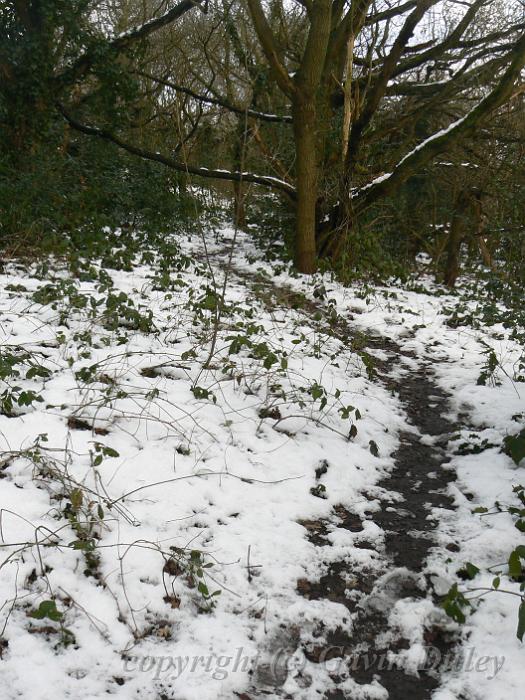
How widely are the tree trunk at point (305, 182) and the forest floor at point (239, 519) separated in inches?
175

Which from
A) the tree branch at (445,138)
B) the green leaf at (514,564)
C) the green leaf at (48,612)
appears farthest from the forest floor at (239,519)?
the tree branch at (445,138)

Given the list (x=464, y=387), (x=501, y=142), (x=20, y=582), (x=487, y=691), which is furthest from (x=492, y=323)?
(x=20, y=582)

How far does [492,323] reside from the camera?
7.58m

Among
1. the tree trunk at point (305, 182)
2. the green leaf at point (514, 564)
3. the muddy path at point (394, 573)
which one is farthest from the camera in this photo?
the tree trunk at point (305, 182)

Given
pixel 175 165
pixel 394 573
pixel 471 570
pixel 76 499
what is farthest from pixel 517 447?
Result: pixel 175 165

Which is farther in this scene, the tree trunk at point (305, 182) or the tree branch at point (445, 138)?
the tree trunk at point (305, 182)

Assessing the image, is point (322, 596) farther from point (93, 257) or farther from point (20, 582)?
point (93, 257)

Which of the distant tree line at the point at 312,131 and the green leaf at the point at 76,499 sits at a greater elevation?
the distant tree line at the point at 312,131

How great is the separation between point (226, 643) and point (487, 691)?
1.05 m

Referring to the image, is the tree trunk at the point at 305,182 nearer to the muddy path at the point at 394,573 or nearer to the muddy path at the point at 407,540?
the muddy path at the point at 407,540

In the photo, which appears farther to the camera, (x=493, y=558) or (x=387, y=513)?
(x=387, y=513)

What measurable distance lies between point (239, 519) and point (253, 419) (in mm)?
1132

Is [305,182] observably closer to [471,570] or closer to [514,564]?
[471,570]

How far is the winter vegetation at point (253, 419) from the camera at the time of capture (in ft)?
7.14
